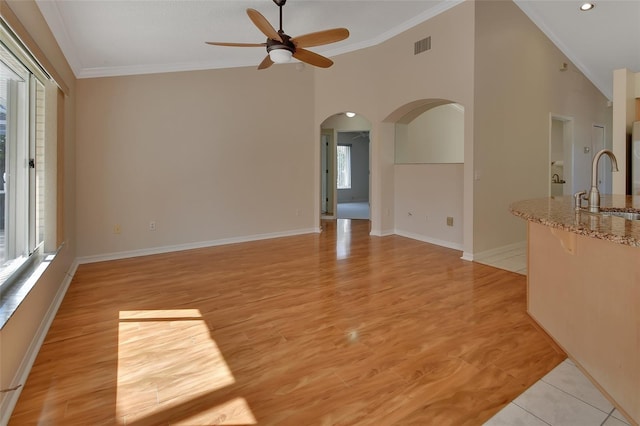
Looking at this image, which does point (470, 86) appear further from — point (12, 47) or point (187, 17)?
point (12, 47)

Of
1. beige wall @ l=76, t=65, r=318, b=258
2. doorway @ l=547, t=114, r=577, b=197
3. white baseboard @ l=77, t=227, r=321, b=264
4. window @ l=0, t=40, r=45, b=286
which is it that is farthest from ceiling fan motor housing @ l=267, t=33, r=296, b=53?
doorway @ l=547, t=114, r=577, b=197

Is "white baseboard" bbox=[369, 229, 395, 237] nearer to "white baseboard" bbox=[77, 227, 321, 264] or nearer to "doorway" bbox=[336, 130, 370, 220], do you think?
"white baseboard" bbox=[77, 227, 321, 264]

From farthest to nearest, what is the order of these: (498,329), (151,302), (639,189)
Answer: (639,189)
(151,302)
(498,329)

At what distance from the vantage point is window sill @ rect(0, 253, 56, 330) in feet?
6.03

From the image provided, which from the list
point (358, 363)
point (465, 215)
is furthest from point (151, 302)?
point (465, 215)

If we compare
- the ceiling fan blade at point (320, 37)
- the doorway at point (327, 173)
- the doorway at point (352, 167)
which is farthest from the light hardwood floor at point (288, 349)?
the doorway at point (352, 167)

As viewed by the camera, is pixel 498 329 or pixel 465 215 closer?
pixel 498 329

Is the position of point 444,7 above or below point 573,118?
above

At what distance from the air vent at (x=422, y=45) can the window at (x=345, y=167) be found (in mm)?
7155

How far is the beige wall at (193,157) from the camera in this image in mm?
4637

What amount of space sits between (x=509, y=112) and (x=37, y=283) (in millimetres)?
5277

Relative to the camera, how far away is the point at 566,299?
2.18 meters

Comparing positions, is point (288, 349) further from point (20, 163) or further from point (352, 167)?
point (352, 167)

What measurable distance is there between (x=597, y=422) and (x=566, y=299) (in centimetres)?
73
